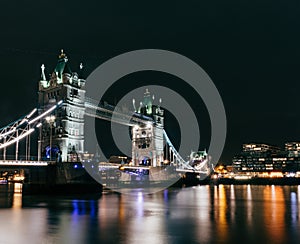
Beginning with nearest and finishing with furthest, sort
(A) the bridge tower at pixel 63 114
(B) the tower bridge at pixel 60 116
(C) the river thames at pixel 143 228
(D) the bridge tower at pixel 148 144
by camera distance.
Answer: (C) the river thames at pixel 143 228, (B) the tower bridge at pixel 60 116, (A) the bridge tower at pixel 63 114, (D) the bridge tower at pixel 148 144

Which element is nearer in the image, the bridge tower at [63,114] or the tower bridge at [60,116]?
the tower bridge at [60,116]

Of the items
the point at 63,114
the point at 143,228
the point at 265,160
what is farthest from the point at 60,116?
the point at 265,160

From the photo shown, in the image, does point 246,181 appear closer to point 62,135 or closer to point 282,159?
point 282,159

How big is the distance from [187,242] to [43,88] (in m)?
36.5

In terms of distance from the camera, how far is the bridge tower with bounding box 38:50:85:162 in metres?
43.0

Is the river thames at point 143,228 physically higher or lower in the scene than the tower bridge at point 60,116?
lower

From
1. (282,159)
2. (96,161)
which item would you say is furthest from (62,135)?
(282,159)

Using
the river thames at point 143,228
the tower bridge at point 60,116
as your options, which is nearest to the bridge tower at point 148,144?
the tower bridge at point 60,116

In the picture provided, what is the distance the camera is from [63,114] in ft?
143

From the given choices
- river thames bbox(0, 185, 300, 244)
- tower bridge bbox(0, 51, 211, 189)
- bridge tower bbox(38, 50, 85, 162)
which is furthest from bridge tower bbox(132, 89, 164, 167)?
river thames bbox(0, 185, 300, 244)

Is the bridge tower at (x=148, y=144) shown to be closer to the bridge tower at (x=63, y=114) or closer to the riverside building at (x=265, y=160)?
the bridge tower at (x=63, y=114)

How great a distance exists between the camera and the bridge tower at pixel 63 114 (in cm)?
4300

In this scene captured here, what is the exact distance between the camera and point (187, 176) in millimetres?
78500

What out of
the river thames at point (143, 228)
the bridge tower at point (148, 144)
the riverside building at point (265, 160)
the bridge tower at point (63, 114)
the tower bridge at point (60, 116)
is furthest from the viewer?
the riverside building at point (265, 160)
